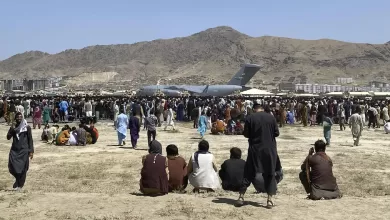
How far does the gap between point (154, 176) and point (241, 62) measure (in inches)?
6115

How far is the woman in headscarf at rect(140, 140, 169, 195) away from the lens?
26.0 feet

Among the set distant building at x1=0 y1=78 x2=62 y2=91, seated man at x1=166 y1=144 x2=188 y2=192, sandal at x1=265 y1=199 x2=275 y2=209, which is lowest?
sandal at x1=265 y1=199 x2=275 y2=209

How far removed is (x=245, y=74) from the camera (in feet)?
214

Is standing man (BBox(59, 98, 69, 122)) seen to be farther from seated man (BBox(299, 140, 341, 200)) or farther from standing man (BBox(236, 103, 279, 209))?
standing man (BBox(236, 103, 279, 209))

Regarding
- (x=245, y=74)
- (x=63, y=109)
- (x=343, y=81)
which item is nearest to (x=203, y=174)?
(x=63, y=109)

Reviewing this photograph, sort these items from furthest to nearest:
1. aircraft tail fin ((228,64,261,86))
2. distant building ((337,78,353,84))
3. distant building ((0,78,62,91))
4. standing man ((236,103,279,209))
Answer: distant building ((337,78,353,84)), distant building ((0,78,62,91)), aircraft tail fin ((228,64,261,86)), standing man ((236,103,279,209))

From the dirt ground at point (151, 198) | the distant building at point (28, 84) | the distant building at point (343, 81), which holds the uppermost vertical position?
the distant building at point (343, 81)

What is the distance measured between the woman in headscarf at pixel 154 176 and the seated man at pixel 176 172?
39 cm

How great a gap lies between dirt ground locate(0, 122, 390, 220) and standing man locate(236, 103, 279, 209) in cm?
49

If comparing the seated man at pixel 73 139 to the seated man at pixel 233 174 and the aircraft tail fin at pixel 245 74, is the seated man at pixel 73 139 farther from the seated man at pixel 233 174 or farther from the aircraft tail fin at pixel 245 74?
the aircraft tail fin at pixel 245 74

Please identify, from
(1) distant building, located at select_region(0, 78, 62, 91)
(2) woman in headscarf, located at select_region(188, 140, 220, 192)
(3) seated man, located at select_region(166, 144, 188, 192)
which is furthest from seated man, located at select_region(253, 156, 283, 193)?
(1) distant building, located at select_region(0, 78, 62, 91)

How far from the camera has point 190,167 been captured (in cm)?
874

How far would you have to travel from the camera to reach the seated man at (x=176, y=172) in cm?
854

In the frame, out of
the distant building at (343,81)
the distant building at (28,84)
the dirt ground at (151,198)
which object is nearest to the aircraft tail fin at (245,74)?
the dirt ground at (151,198)
